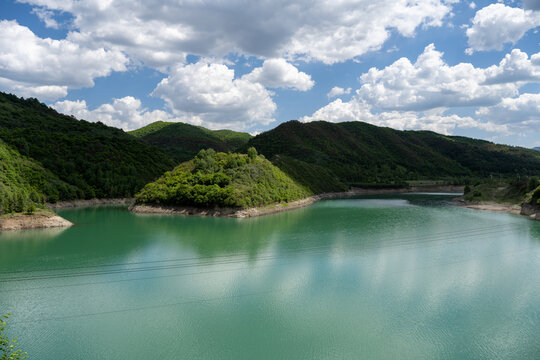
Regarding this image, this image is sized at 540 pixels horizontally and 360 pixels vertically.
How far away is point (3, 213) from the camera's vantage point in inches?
1706

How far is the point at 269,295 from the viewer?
2322cm

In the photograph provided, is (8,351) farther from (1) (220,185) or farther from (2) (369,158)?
(2) (369,158)

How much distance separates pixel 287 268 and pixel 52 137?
270 ft

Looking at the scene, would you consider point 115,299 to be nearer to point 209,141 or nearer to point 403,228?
point 403,228

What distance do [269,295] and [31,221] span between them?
120 ft

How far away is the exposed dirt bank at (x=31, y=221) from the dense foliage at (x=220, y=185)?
1924cm

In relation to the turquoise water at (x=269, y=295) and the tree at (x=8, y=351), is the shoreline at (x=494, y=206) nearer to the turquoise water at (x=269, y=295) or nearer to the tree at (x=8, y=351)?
the turquoise water at (x=269, y=295)

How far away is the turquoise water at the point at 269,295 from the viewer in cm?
1683

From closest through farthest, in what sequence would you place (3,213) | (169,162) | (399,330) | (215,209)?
(399,330)
(3,213)
(215,209)
(169,162)

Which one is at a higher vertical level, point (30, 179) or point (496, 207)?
point (30, 179)

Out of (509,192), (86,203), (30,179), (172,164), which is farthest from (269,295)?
(172,164)

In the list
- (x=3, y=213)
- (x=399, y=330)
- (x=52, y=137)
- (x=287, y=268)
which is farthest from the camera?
(x=52, y=137)

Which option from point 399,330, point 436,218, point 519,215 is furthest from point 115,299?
point 519,215

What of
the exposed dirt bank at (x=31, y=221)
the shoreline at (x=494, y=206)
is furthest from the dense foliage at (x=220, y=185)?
the shoreline at (x=494, y=206)
